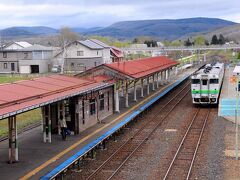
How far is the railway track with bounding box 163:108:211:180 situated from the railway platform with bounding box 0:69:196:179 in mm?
3942

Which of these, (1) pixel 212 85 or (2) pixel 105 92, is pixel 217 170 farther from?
(1) pixel 212 85

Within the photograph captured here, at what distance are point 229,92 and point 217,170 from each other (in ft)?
77.9

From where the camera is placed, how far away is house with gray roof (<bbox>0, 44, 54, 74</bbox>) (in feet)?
204

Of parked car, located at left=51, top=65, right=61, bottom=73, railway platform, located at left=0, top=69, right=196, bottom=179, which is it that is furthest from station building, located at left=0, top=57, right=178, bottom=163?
parked car, located at left=51, top=65, right=61, bottom=73

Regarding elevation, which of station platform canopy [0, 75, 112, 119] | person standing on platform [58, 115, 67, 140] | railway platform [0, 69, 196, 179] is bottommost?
railway platform [0, 69, 196, 179]

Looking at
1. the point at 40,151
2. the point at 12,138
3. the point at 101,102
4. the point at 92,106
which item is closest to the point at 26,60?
the point at 101,102

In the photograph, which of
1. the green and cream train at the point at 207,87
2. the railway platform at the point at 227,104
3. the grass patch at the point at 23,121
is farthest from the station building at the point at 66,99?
the railway platform at the point at 227,104

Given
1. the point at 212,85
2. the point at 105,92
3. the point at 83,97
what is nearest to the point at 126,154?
the point at 83,97

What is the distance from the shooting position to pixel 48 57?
65062 mm

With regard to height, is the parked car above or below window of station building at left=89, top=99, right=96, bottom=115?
above

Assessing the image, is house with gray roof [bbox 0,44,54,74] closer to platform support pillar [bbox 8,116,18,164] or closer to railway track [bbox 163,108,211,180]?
railway track [bbox 163,108,211,180]

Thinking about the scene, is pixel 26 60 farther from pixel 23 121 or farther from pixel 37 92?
pixel 37 92

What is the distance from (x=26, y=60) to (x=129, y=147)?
4708 centimetres

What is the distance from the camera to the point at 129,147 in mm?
17812
